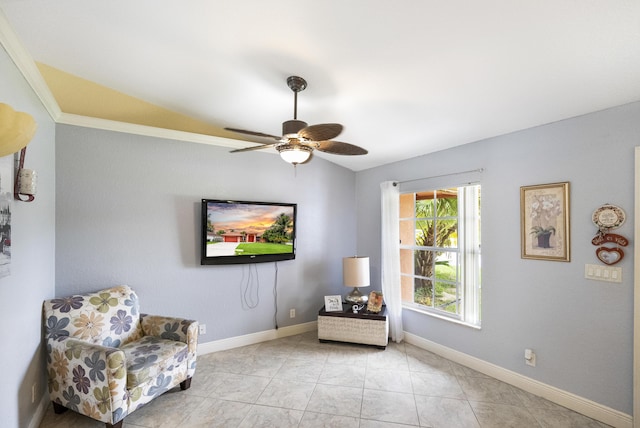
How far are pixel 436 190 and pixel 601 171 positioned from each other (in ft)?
4.88

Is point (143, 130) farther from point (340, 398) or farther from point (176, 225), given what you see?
point (340, 398)

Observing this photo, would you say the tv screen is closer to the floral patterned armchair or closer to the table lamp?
the table lamp

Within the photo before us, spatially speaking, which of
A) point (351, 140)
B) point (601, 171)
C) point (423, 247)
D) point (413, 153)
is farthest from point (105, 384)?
point (601, 171)

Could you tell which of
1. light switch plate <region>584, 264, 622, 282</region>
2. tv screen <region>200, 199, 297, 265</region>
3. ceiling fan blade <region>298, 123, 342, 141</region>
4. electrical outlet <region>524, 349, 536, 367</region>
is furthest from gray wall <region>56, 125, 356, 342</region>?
light switch plate <region>584, 264, 622, 282</region>

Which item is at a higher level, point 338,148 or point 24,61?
point 24,61

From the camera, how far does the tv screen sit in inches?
130

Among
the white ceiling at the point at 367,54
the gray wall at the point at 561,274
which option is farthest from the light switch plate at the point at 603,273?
the white ceiling at the point at 367,54

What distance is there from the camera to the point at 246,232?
11.6 feet

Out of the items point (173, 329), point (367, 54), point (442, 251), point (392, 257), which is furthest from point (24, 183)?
point (442, 251)

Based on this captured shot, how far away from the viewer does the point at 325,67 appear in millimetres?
2127

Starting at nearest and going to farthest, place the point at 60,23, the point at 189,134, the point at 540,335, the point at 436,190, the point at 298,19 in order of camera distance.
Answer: the point at 298,19, the point at 60,23, the point at 540,335, the point at 189,134, the point at 436,190

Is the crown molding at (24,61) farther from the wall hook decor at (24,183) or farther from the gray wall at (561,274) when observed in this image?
the gray wall at (561,274)

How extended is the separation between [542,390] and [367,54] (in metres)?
3.09

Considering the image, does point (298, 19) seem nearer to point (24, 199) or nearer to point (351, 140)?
point (351, 140)
